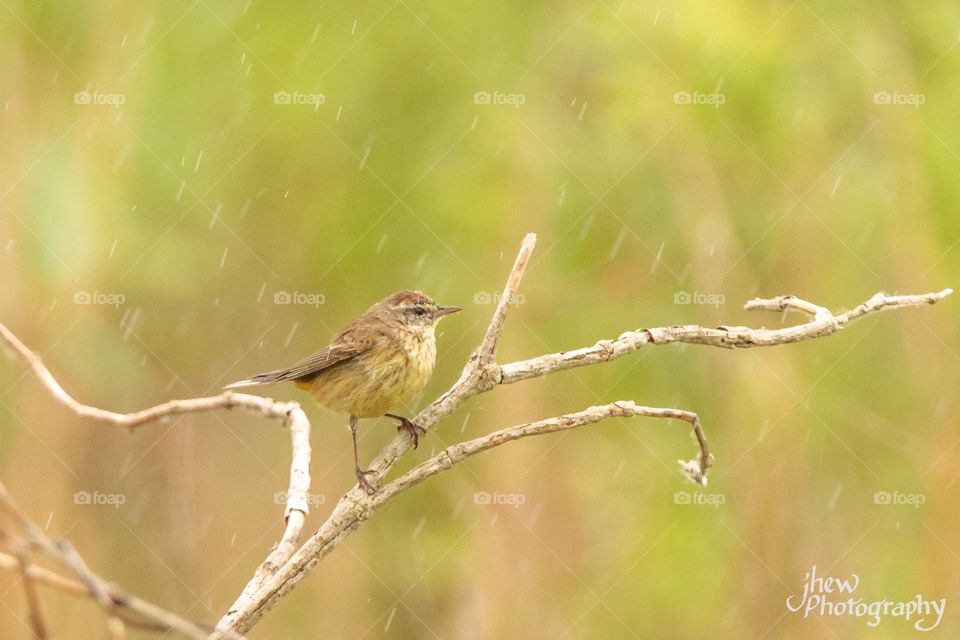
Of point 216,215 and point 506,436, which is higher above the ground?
point 216,215

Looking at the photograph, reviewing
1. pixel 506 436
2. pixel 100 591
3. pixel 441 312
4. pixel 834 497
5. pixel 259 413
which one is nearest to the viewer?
pixel 100 591

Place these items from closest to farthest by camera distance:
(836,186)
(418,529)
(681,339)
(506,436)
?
(506,436), (681,339), (836,186), (418,529)

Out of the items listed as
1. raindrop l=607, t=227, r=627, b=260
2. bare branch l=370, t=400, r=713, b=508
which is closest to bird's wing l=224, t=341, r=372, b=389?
bare branch l=370, t=400, r=713, b=508

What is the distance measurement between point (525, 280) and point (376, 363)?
2.61m

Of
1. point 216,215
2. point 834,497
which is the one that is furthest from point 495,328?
point 834,497

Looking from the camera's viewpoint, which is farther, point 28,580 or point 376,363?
point 376,363

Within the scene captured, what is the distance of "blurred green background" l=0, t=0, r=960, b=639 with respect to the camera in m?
7.43

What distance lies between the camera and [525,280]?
780 centimetres

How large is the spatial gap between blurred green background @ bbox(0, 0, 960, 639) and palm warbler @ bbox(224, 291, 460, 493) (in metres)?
1.94

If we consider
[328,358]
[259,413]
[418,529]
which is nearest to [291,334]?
[418,529]

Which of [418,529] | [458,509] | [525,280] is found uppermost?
[525,280]

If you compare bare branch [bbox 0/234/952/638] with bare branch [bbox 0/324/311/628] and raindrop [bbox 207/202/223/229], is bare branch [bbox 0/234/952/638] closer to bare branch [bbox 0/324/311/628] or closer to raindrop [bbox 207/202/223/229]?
bare branch [bbox 0/324/311/628]

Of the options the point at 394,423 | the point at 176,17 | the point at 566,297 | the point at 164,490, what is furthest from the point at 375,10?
the point at 164,490

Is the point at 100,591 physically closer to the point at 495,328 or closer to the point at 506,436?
the point at 506,436
